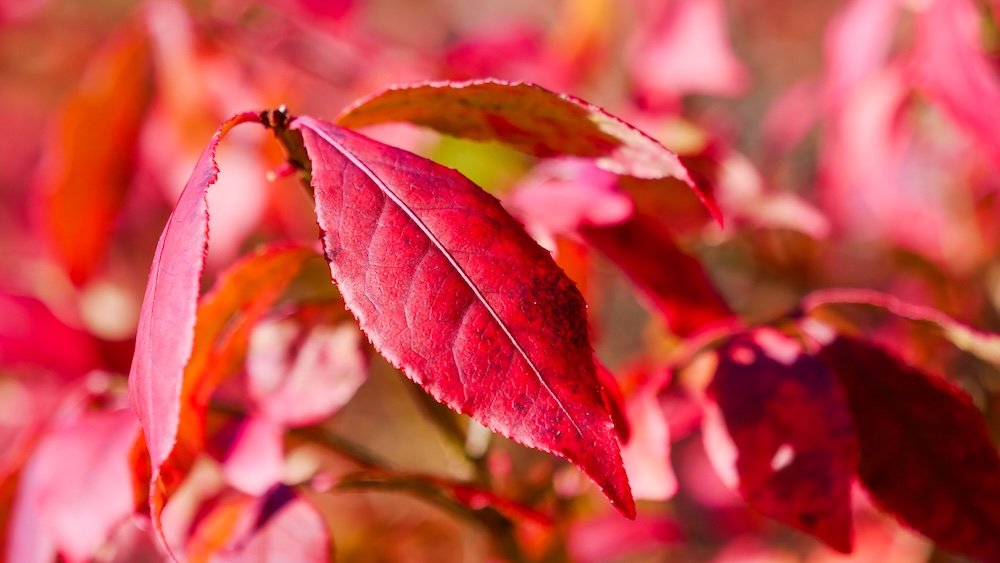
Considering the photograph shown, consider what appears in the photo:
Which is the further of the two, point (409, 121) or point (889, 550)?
point (889, 550)

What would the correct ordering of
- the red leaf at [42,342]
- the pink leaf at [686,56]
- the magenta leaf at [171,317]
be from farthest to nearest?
the pink leaf at [686,56] < the red leaf at [42,342] < the magenta leaf at [171,317]

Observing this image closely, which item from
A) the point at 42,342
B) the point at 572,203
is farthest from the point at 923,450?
the point at 42,342

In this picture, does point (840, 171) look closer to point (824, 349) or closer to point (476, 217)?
point (824, 349)

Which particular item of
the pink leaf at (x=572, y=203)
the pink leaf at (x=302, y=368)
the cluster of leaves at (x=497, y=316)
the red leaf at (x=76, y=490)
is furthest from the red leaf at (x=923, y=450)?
the red leaf at (x=76, y=490)

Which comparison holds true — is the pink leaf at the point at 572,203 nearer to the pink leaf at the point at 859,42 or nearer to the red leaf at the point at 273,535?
the red leaf at the point at 273,535

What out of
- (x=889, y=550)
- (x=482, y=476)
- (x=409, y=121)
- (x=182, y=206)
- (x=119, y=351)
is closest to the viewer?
(x=182, y=206)

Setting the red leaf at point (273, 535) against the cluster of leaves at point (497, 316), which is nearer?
the cluster of leaves at point (497, 316)

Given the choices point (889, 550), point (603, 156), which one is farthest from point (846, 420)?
point (889, 550)
